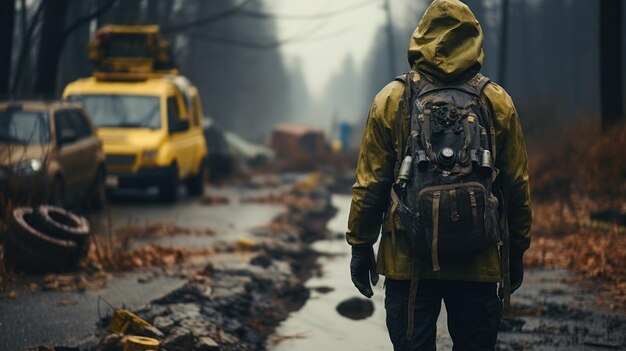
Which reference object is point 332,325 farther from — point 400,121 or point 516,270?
point 400,121

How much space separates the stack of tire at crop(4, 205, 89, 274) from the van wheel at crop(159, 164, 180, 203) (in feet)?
25.9

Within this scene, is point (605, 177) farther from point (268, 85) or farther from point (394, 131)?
point (268, 85)

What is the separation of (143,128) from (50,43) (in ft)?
6.78

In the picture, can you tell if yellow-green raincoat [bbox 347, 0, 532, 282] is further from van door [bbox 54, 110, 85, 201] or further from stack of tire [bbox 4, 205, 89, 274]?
van door [bbox 54, 110, 85, 201]

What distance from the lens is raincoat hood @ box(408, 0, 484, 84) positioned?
4.23 metres

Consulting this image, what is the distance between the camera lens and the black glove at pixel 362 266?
4395 millimetres

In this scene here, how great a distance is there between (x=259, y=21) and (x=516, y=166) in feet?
312

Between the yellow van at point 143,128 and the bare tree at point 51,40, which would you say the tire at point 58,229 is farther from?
the yellow van at point 143,128

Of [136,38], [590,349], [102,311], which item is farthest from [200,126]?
[590,349]

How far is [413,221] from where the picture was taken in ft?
13.5

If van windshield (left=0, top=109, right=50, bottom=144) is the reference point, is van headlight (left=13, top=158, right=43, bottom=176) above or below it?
below

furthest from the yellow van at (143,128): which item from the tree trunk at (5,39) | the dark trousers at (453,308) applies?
the dark trousers at (453,308)

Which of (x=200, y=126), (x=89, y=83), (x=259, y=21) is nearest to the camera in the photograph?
(x=89, y=83)

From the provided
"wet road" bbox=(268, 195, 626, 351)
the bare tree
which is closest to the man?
"wet road" bbox=(268, 195, 626, 351)
